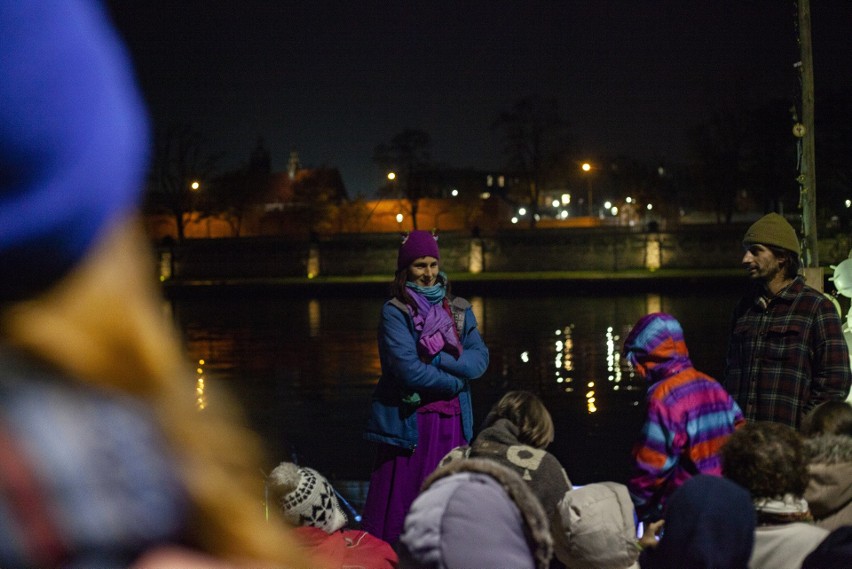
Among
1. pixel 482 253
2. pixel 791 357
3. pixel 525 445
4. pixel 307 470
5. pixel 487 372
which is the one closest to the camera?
pixel 307 470

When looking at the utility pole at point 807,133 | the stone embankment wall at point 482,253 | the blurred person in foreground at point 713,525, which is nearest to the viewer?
the blurred person in foreground at point 713,525

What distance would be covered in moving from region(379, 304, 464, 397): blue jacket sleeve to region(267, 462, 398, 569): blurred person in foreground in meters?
1.27

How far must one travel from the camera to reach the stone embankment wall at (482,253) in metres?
55.2

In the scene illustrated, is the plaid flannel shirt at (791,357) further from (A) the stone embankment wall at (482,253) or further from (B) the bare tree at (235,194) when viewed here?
(B) the bare tree at (235,194)

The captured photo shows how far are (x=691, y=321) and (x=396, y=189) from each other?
2536 inches

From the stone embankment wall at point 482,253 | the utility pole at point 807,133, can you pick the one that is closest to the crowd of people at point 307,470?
the utility pole at point 807,133

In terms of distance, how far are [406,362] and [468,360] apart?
0.42 metres

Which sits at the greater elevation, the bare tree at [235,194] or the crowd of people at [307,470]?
the bare tree at [235,194]

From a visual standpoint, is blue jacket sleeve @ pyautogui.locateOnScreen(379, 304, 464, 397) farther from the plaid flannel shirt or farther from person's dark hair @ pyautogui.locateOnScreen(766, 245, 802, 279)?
person's dark hair @ pyautogui.locateOnScreen(766, 245, 802, 279)

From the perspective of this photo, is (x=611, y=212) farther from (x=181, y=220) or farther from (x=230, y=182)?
(x=181, y=220)

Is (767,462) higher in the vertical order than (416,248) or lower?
lower

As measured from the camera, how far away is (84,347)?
68 cm

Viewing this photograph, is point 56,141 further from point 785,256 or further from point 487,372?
point 487,372

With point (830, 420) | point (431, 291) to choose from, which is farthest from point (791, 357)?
point (431, 291)
